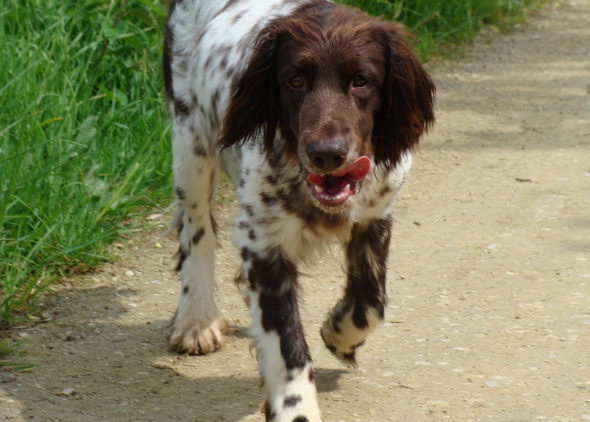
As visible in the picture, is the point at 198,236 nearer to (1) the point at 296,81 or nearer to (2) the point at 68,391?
(2) the point at 68,391

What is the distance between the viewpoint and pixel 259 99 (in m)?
3.41

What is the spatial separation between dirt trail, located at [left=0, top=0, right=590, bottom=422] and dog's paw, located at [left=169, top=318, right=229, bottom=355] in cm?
4

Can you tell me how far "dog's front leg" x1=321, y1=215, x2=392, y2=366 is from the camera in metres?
3.73

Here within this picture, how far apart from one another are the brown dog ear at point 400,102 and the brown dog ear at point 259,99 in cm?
37

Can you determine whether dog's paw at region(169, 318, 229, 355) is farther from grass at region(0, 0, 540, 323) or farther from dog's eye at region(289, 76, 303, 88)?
dog's eye at region(289, 76, 303, 88)

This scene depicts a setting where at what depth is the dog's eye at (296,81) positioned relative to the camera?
324cm

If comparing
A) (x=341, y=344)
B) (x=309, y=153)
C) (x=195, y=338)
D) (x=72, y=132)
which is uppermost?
(x=309, y=153)

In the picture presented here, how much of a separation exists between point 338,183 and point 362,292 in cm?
69

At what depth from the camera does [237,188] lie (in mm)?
3658

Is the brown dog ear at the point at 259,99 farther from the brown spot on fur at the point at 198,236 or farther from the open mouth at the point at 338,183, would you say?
the brown spot on fur at the point at 198,236

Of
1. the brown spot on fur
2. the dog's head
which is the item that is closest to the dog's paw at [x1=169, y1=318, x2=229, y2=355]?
the brown spot on fur

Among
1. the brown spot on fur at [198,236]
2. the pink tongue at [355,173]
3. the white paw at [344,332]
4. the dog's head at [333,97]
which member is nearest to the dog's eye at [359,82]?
the dog's head at [333,97]

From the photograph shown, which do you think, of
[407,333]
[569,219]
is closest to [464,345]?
[407,333]

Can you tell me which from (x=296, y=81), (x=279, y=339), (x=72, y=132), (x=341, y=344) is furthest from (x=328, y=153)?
(x=72, y=132)
